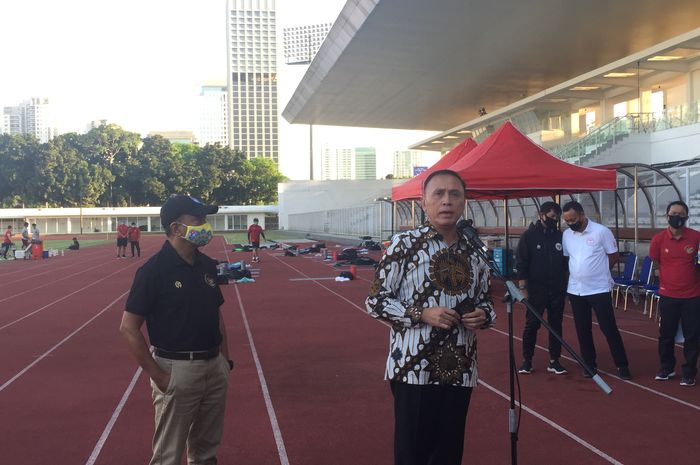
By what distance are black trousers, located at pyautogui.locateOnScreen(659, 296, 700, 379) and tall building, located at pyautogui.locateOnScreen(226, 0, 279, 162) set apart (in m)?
159

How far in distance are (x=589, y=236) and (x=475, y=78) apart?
33.5 metres

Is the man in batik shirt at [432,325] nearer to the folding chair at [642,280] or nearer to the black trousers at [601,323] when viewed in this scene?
the black trousers at [601,323]

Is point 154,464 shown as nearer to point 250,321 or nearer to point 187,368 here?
point 187,368

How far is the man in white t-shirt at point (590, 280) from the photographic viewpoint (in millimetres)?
6176

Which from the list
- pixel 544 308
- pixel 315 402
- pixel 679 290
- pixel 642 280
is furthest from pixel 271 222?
pixel 679 290

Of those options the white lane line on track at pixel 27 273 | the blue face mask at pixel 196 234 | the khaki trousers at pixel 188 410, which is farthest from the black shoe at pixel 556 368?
the white lane line on track at pixel 27 273

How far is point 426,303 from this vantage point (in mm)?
2650

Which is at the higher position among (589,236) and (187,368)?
(589,236)

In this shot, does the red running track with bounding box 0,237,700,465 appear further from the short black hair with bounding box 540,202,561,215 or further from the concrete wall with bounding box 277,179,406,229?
the concrete wall with bounding box 277,179,406,229

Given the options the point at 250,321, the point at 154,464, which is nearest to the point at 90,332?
the point at 250,321

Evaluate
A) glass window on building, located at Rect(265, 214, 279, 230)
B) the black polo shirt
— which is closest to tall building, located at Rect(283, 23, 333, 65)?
glass window on building, located at Rect(265, 214, 279, 230)

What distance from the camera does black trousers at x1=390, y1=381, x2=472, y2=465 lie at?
2645 millimetres

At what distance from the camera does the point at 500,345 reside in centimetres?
795

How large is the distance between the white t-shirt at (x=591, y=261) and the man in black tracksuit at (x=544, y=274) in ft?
0.51
